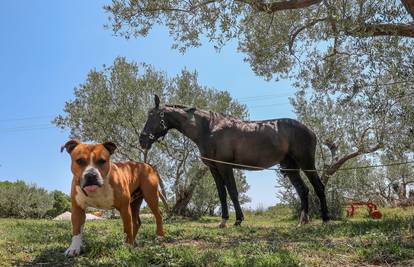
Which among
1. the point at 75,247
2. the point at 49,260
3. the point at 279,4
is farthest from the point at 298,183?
the point at 49,260

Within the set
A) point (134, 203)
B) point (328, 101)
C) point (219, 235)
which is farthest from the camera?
point (328, 101)

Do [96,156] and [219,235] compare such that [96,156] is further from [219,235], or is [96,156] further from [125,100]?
[125,100]

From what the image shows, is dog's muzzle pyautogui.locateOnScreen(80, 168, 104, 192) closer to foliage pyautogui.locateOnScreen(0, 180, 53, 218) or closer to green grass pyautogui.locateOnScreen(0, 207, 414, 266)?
green grass pyautogui.locateOnScreen(0, 207, 414, 266)

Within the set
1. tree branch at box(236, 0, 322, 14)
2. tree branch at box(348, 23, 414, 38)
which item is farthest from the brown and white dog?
tree branch at box(348, 23, 414, 38)

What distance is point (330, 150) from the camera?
19953 mm

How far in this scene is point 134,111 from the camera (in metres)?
19.7

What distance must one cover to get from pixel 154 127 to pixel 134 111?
9216 mm

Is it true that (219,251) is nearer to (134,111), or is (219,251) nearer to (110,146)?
(110,146)

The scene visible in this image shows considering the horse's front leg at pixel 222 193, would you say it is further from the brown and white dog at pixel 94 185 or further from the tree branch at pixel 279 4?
the brown and white dog at pixel 94 185

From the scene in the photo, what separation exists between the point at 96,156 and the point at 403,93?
5.77m

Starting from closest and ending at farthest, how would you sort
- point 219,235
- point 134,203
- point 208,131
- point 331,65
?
point 134,203, point 219,235, point 208,131, point 331,65

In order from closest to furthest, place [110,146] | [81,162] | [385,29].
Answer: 1. [81,162]
2. [110,146]
3. [385,29]

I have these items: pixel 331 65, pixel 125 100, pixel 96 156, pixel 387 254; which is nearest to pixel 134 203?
pixel 96 156

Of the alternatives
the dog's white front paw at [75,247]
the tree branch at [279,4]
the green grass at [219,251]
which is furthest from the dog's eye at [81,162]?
the tree branch at [279,4]
